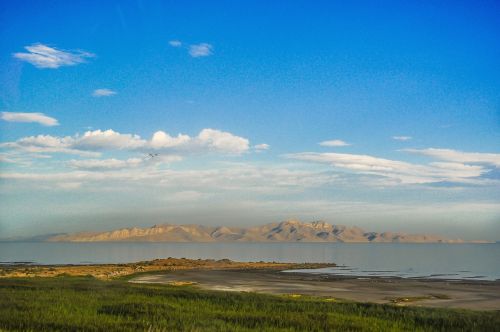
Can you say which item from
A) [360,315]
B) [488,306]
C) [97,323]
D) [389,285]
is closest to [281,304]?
[360,315]

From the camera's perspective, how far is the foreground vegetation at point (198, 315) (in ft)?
75.9

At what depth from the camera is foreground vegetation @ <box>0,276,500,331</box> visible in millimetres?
23125

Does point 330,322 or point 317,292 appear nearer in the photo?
point 330,322

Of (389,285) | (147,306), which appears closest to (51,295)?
(147,306)

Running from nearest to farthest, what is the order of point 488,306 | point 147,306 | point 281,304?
point 147,306
point 281,304
point 488,306

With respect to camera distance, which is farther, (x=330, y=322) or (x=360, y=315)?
(x=360, y=315)

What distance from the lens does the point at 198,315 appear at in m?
27.2

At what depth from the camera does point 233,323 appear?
25.2 meters

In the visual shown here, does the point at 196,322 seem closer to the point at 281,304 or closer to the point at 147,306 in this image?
the point at 147,306

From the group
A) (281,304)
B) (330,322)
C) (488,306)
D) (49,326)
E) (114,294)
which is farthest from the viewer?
(488,306)

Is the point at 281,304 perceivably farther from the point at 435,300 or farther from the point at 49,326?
the point at 435,300

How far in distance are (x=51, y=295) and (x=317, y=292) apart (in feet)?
114

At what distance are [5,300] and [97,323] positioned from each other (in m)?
11.3

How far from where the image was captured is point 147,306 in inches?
1159
